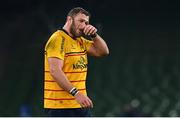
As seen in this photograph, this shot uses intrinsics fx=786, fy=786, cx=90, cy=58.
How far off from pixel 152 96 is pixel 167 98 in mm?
207

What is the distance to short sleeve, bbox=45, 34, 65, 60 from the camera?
20.4 feet

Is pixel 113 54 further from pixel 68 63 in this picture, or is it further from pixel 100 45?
pixel 68 63

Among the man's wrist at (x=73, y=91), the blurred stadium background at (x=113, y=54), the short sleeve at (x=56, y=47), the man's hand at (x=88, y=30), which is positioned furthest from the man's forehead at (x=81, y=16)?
the blurred stadium background at (x=113, y=54)

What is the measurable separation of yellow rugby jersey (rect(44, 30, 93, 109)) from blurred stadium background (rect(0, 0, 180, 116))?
4219 mm

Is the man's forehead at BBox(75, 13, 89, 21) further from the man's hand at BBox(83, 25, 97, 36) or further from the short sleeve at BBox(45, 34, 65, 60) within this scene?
the short sleeve at BBox(45, 34, 65, 60)

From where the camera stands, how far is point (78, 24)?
635cm

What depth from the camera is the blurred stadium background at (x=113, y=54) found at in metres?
10.7

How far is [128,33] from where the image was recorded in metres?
10.9

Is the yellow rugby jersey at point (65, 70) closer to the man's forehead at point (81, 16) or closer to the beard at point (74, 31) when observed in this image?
the beard at point (74, 31)

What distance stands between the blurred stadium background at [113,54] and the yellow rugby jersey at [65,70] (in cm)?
422

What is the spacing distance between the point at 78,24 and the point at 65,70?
15.3 inches

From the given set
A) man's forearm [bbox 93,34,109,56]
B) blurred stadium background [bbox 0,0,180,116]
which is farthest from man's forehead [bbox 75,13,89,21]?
blurred stadium background [bbox 0,0,180,116]

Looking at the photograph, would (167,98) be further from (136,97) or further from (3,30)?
(3,30)

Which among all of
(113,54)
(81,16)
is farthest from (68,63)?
(113,54)
